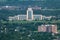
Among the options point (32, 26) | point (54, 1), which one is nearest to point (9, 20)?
point (32, 26)

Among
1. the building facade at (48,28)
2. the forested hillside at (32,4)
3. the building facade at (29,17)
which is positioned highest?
the building facade at (48,28)

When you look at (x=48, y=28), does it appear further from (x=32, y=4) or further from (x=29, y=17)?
(x=32, y=4)

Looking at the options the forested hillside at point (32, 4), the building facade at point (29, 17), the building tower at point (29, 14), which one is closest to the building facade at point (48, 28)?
the building facade at point (29, 17)

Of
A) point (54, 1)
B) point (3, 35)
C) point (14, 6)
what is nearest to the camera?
point (3, 35)

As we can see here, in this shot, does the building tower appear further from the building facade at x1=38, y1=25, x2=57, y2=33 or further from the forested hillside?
the building facade at x1=38, y1=25, x2=57, y2=33

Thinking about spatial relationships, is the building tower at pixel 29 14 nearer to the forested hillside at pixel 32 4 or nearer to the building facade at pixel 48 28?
the forested hillside at pixel 32 4

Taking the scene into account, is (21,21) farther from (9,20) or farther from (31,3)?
(31,3)

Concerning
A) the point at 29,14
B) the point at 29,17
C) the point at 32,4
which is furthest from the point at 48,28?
the point at 32,4

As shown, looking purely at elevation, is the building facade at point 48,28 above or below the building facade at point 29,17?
above

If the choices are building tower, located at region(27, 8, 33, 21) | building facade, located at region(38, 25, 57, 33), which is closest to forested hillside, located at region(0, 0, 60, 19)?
building tower, located at region(27, 8, 33, 21)

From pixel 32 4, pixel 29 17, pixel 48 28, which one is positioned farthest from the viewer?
pixel 32 4

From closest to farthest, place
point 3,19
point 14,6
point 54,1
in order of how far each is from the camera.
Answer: point 3,19 → point 14,6 → point 54,1
